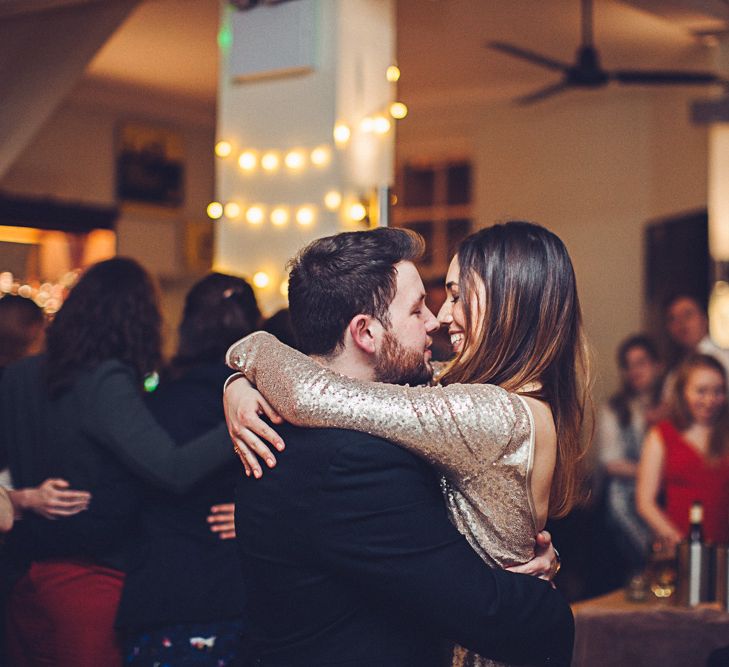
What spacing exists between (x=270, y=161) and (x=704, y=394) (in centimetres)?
194

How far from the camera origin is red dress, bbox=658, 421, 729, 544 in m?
4.07

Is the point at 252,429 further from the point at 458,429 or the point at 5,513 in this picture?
the point at 5,513

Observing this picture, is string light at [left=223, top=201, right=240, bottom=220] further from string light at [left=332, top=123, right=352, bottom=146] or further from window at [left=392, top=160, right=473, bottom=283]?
window at [left=392, top=160, right=473, bottom=283]

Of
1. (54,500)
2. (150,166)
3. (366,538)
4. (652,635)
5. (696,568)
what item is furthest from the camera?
(150,166)

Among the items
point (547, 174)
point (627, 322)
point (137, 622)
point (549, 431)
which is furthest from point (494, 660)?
point (547, 174)

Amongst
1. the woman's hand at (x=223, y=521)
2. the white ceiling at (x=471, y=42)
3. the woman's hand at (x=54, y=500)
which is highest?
the white ceiling at (x=471, y=42)

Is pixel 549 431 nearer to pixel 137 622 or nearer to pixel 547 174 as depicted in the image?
pixel 137 622

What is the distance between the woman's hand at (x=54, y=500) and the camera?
249cm

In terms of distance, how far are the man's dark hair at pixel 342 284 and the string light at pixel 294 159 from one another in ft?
6.81

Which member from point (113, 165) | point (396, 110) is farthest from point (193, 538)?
point (113, 165)

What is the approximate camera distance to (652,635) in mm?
2949

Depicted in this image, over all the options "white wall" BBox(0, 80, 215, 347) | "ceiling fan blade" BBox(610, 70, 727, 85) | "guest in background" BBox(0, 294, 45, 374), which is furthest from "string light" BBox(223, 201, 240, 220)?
"white wall" BBox(0, 80, 215, 347)

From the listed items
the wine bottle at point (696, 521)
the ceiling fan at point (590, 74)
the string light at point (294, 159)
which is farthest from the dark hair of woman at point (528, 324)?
the ceiling fan at point (590, 74)

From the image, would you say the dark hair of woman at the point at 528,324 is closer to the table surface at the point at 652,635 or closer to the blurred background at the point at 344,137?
the table surface at the point at 652,635
